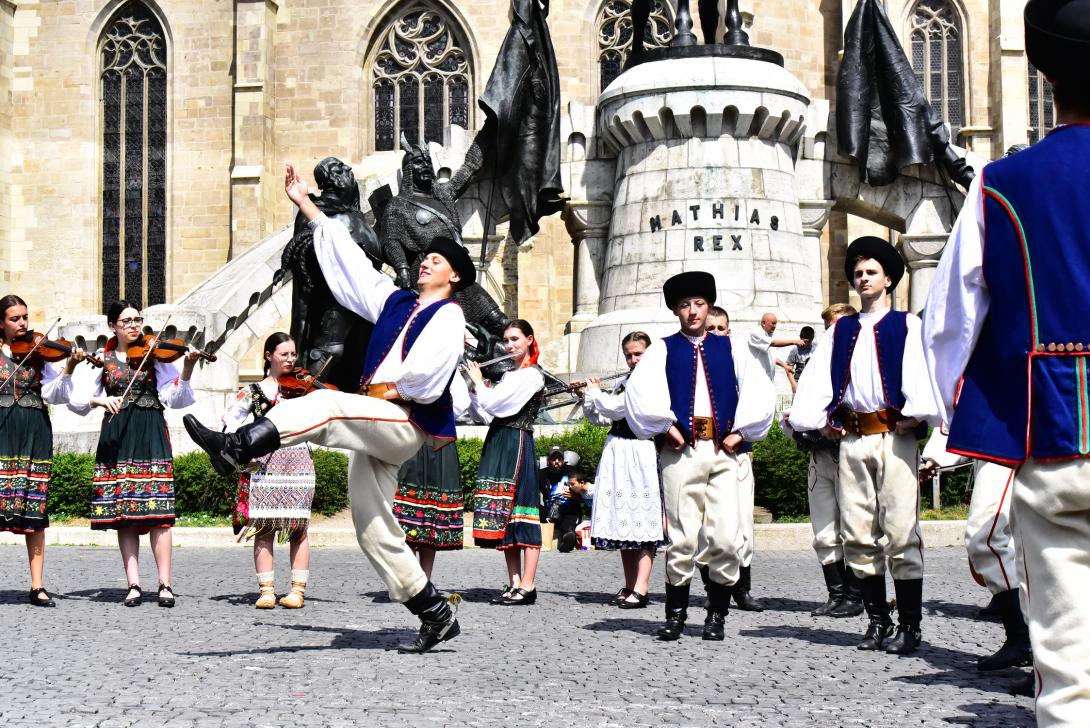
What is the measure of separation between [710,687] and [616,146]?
13.7m

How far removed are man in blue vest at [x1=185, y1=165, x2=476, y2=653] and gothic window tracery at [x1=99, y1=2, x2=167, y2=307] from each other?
27.5m

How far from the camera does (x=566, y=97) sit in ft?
103

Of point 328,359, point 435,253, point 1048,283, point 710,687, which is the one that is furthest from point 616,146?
point 1048,283

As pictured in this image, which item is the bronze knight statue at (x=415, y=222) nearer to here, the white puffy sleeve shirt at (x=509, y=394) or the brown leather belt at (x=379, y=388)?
the white puffy sleeve shirt at (x=509, y=394)

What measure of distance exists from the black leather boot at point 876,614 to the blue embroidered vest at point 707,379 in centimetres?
103

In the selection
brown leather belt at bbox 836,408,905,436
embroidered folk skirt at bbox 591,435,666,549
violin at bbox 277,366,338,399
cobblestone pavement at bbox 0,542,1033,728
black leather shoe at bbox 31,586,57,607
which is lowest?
cobblestone pavement at bbox 0,542,1033,728

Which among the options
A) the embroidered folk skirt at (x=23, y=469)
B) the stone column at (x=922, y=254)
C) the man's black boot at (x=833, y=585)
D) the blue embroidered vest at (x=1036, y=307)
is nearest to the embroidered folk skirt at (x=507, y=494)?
the man's black boot at (x=833, y=585)

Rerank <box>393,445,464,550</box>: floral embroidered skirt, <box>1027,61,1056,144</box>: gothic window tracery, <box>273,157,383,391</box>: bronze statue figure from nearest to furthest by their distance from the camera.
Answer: <box>393,445,464,550</box>: floral embroidered skirt, <box>273,157,383,391</box>: bronze statue figure, <box>1027,61,1056,144</box>: gothic window tracery

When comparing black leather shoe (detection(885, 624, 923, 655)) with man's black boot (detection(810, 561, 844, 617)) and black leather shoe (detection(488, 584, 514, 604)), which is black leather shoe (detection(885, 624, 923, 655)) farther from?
black leather shoe (detection(488, 584, 514, 604))

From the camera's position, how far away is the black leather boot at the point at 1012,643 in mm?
6445

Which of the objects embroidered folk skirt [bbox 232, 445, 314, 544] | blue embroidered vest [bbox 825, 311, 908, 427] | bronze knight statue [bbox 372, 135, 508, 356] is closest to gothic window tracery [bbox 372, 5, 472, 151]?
bronze knight statue [bbox 372, 135, 508, 356]

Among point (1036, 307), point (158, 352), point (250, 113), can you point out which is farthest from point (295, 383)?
point (250, 113)

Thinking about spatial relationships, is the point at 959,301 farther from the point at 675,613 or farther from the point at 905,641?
the point at 675,613

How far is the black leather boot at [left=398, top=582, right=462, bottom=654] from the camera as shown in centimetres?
670
